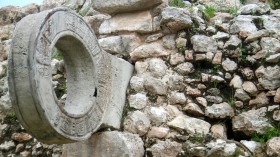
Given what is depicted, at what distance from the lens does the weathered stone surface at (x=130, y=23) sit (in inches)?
164

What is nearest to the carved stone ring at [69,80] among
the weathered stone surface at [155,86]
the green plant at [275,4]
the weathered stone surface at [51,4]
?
the weathered stone surface at [155,86]

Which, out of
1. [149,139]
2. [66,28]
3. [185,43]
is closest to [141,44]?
[185,43]

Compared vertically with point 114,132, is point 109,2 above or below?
above

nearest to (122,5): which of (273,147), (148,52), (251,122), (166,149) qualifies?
(148,52)

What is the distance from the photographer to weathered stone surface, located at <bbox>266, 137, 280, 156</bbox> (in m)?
3.39

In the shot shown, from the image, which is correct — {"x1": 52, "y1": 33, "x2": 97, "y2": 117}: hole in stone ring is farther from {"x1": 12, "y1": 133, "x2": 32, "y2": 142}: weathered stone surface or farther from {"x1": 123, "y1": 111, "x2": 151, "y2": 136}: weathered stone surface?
{"x1": 12, "y1": 133, "x2": 32, "y2": 142}: weathered stone surface

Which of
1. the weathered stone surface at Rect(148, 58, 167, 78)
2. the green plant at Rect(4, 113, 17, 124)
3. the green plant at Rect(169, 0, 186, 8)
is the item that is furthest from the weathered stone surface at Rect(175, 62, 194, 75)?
the green plant at Rect(4, 113, 17, 124)

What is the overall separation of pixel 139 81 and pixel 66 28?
3.77 feet

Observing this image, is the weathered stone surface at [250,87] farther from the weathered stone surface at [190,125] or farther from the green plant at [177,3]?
the green plant at [177,3]

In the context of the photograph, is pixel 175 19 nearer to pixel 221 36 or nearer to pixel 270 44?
pixel 221 36

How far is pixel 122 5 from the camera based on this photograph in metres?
4.18

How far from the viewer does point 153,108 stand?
3.77 m

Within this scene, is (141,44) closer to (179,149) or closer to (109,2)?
(109,2)

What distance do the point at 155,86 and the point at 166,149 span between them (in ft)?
1.90
